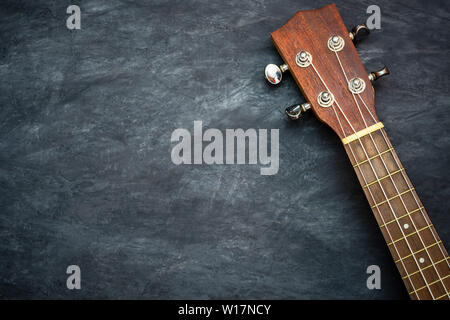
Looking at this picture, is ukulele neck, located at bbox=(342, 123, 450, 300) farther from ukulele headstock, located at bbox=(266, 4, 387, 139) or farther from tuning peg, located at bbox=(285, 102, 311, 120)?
tuning peg, located at bbox=(285, 102, 311, 120)

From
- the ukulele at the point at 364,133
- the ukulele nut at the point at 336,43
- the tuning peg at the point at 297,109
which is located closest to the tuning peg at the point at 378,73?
the ukulele at the point at 364,133

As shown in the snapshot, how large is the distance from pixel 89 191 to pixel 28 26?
33.5 inches

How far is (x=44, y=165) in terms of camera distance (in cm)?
187

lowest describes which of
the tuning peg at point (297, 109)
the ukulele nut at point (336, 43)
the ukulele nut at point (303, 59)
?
the tuning peg at point (297, 109)

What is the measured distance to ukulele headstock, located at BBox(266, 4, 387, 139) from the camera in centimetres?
157

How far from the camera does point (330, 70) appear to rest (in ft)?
5.21

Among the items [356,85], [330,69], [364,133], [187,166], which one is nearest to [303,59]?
[330,69]

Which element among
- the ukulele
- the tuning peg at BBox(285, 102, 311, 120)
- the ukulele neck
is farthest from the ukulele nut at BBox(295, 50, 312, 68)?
the ukulele neck

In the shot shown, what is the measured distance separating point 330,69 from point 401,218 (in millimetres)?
624

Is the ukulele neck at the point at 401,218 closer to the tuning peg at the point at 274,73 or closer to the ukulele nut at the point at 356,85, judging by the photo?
the ukulele nut at the point at 356,85

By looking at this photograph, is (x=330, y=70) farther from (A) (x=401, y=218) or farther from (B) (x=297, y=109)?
(A) (x=401, y=218)

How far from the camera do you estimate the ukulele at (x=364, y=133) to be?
4.92 ft

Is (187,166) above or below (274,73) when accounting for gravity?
below
